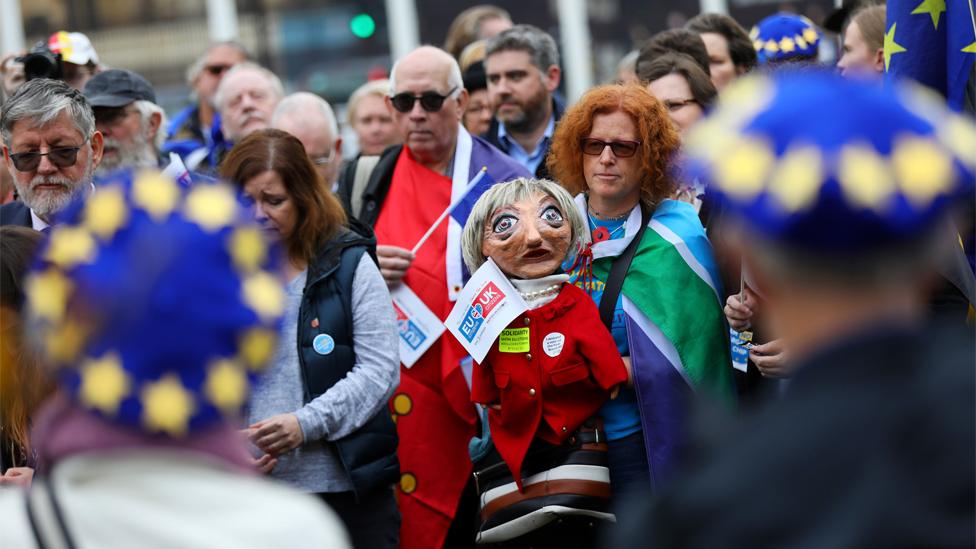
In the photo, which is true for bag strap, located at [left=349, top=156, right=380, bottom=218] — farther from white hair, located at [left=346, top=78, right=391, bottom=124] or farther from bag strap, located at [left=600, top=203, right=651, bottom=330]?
white hair, located at [left=346, top=78, right=391, bottom=124]

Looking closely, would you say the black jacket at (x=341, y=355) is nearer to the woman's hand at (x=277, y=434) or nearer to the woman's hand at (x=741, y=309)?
the woman's hand at (x=277, y=434)

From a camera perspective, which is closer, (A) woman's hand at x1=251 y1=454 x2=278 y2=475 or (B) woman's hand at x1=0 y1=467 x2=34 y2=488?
(B) woman's hand at x1=0 y1=467 x2=34 y2=488

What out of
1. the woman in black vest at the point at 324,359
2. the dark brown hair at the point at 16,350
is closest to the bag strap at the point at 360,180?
the woman in black vest at the point at 324,359

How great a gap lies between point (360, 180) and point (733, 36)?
7.58ft

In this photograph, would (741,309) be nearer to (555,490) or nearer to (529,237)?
(529,237)

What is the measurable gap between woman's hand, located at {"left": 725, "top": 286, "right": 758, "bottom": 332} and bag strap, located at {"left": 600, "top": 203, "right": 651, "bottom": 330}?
1.23 ft

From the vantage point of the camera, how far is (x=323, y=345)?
488cm

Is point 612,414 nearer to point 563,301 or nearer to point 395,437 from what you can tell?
point 563,301

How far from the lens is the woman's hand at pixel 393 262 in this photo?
5570 mm

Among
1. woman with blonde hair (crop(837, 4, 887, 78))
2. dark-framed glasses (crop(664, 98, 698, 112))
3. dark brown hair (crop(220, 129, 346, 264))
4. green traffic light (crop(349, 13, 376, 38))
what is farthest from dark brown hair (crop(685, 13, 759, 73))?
green traffic light (crop(349, 13, 376, 38))

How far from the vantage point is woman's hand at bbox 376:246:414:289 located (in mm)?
5570

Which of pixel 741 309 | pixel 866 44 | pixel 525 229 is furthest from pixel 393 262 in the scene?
pixel 866 44

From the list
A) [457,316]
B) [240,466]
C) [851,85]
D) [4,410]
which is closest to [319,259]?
[457,316]

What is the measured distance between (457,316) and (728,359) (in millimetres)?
970
